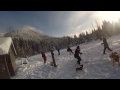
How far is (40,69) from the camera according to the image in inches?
635

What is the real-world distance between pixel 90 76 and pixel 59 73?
3107mm

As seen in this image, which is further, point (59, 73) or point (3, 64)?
point (3, 64)

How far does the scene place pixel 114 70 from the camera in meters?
12.3
